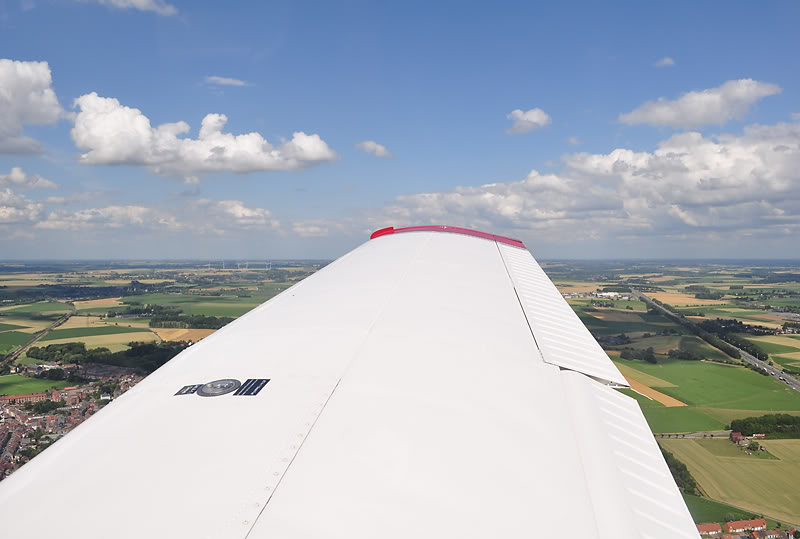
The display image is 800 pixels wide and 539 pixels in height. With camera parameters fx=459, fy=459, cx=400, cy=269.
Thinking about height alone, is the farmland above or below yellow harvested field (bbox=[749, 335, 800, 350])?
above

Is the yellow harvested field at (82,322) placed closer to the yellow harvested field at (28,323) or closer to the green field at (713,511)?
the yellow harvested field at (28,323)

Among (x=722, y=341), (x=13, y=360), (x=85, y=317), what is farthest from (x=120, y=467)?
(x=85, y=317)

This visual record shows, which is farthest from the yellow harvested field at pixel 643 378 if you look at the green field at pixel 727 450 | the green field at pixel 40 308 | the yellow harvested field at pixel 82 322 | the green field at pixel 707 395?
the green field at pixel 40 308

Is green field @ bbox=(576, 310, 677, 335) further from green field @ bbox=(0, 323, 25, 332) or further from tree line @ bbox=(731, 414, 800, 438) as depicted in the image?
green field @ bbox=(0, 323, 25, 332)

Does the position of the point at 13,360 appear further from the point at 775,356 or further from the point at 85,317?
the point at 775,356

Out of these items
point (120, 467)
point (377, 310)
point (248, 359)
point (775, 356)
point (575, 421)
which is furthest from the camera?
point (775, 356)

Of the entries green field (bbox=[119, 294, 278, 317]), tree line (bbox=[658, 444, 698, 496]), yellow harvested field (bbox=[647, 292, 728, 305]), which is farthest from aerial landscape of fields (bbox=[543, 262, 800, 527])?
green field (bbox=[119, 294, 278, 317])
